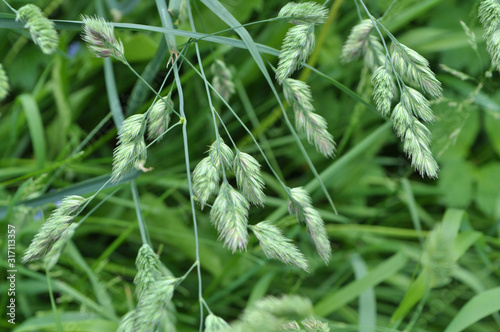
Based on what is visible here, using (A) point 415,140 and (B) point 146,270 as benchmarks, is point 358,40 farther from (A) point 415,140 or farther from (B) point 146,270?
(B) point 146,270

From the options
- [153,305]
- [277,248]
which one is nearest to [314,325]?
[277,248]

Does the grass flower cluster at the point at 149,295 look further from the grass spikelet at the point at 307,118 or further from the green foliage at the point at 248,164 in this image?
the grass spikelet at the point at 307,118

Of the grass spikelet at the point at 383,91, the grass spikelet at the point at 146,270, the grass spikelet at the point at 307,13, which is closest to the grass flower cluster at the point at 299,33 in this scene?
the grass spikelet at the point at 307,13

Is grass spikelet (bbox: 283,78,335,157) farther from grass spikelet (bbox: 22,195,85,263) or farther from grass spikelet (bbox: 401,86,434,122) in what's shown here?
grass spikelet (bbox: 22,195,85,263)

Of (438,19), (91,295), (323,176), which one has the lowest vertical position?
(91,295)

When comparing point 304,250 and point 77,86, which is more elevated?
point 77,86

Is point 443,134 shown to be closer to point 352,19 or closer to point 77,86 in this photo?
point 352,19

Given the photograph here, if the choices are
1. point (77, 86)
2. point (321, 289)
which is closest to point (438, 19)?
point (321, 289)
